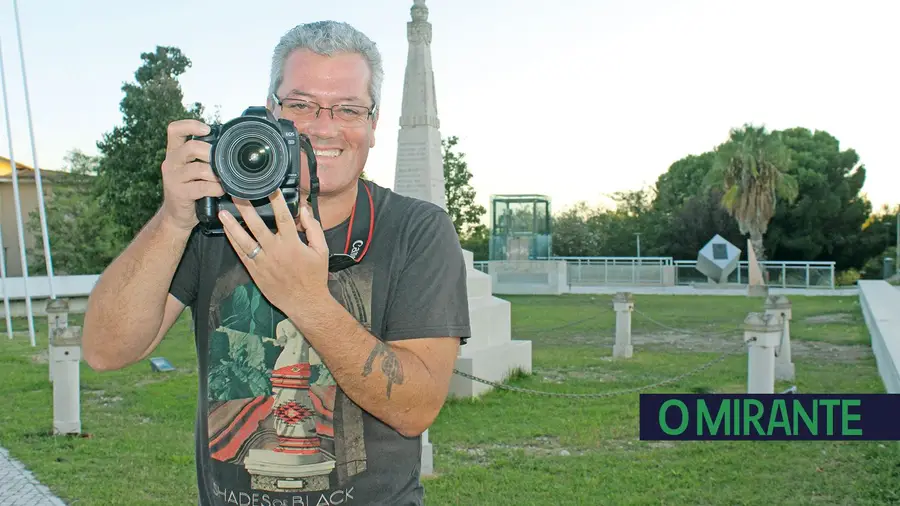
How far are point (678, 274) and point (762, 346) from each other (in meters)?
32.3

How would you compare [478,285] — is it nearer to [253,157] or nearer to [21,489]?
[21,489]

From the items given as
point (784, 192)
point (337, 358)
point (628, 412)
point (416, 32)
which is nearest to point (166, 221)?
point (337, 358)

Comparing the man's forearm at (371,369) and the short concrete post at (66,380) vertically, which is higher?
the man's forearm at (371,369)

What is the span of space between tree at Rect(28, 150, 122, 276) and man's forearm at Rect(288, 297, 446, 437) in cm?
3560

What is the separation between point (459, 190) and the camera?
42.5 meters

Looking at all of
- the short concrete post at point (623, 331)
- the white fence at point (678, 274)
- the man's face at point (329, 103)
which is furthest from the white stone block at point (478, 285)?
the white fence at point (678, 274)

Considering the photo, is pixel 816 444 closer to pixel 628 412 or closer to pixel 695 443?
pixel 695 443

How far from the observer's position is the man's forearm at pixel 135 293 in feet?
6.11

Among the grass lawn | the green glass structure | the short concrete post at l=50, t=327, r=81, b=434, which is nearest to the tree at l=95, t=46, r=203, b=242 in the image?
the green glass structure

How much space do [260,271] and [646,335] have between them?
16.2 m

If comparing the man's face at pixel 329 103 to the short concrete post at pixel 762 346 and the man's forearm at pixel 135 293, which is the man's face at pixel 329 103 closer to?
the man's forearm at pixel 135 293

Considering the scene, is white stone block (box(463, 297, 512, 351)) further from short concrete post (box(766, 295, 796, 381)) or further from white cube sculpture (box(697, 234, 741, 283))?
white cube sculpture (box(697, 234, 741, 283))

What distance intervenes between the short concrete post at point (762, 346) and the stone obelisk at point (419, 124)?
4.43 meters

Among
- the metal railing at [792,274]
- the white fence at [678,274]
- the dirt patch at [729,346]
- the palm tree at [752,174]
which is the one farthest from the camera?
the palm tree at [752,174]
